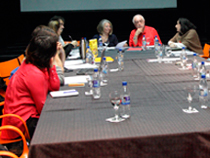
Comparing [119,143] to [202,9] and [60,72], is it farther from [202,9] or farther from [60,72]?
[202,9]

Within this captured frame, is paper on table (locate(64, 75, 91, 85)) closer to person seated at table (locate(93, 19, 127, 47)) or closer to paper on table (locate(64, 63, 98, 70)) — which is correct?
paper on table (locate(64, 63, 98, 70))

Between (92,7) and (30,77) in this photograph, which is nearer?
(30,77)

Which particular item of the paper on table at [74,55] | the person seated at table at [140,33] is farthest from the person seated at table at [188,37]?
the paper on table at [74,55]

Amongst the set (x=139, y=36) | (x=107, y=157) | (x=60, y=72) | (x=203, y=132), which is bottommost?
(x=107, y=157)

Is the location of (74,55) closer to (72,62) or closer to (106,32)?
(72,62)

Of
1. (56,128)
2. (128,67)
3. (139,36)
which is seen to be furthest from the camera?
(139,36)

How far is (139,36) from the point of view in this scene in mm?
5965

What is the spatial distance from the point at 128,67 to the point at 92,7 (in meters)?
5.52

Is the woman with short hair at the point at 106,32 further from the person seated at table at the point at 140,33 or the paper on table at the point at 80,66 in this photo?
the paper on table at the point at 80,66

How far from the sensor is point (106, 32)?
227 inches

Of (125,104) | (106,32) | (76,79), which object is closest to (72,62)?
(76,79)

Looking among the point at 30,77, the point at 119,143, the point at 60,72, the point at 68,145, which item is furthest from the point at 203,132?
the point at 60,72

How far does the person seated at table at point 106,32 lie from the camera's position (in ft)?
18.7

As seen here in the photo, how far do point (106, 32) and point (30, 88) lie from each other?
3490 mm
